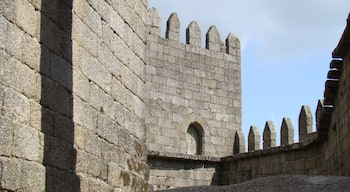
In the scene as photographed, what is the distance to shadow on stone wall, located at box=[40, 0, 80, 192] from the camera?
5125 millimetres

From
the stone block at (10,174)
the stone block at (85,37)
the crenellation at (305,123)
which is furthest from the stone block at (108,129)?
the crenellation at (305,123)

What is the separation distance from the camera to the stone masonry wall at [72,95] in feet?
15.2

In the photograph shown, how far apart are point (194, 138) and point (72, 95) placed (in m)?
10.8

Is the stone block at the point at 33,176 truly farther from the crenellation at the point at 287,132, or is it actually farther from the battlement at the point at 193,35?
the battlement at the point at 193,35

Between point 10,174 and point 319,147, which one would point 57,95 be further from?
point 319,147

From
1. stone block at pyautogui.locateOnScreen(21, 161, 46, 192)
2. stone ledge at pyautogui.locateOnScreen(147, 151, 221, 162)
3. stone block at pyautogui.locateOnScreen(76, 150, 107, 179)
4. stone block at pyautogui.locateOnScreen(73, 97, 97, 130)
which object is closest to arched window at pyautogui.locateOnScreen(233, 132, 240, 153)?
stone ledge at pyautogui.locateOnScreen(147, 151, 221, 162)

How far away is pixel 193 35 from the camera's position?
54.2ft

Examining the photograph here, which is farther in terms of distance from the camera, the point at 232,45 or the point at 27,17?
the point at 232,45

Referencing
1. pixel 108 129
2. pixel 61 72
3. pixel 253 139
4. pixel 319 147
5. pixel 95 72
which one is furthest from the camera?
pixel 253 139

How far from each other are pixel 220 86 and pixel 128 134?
9969 mm

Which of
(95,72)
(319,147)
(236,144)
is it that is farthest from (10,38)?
(236,144)

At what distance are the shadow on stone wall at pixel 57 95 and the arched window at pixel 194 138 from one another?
34.6 ft

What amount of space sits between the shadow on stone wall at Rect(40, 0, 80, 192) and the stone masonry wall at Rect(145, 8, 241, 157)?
939 cm

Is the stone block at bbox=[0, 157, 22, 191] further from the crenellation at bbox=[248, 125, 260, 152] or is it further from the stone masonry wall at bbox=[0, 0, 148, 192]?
the crenellation at bbox=[248, 125, 260, 152]
